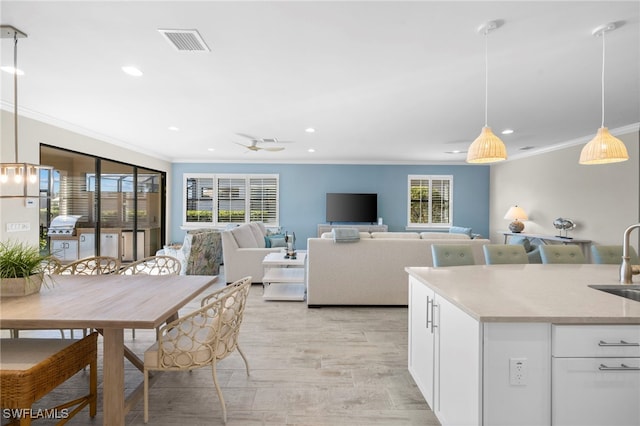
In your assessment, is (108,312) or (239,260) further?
(239,260)

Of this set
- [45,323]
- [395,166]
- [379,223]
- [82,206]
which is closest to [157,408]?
[45,323]

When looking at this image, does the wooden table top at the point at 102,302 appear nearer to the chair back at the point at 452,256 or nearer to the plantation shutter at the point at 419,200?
the chair back at the point at 452,256

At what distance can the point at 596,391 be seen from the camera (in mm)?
1424

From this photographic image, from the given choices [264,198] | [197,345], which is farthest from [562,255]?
[264,198]

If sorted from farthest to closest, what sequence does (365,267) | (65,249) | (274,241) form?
1. (274,241)
2. (65,249)
3. (365,267)

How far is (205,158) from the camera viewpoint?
8227mm

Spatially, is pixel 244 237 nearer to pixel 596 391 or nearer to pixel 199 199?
pixel 199 199

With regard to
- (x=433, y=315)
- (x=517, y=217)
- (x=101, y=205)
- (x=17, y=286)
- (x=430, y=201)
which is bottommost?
(x=433, y=315)

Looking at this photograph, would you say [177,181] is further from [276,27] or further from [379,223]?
[276,27]

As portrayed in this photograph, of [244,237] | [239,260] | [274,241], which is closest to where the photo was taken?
[239,260]

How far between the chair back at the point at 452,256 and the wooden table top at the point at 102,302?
210 cm

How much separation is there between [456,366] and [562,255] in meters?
2.36

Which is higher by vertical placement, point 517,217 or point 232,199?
point 232,199

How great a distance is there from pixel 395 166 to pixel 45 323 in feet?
26.0
